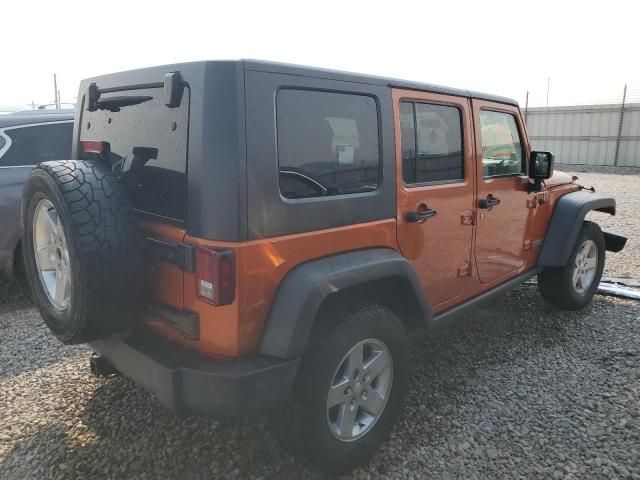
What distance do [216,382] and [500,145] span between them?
101 inches

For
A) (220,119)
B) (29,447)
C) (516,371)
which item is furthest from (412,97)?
(29,447)

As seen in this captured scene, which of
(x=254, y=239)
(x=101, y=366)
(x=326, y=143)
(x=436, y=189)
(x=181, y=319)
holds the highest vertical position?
(x=326, y=143)

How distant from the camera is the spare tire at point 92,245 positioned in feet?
6.41

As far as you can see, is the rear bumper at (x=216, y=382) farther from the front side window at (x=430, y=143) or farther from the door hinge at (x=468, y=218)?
the door hinge at (x=468, y=218)

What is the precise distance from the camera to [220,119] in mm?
1883

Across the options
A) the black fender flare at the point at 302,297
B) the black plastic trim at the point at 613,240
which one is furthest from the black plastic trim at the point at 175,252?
the black plastic trim at the point at 613,240

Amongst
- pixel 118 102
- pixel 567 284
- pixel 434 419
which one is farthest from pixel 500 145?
pixel 118 102

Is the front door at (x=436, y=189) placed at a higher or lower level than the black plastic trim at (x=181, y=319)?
higher

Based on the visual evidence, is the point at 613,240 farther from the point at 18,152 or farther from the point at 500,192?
the point at 18,152

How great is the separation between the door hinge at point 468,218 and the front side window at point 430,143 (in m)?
0.22

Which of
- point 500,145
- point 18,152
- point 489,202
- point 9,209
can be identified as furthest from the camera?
point 18,152

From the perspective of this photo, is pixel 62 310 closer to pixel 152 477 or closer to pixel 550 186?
pixel 152 477

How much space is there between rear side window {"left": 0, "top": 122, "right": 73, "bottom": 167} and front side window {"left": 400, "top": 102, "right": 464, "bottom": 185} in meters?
3.56

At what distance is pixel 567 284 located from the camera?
4.15 m
